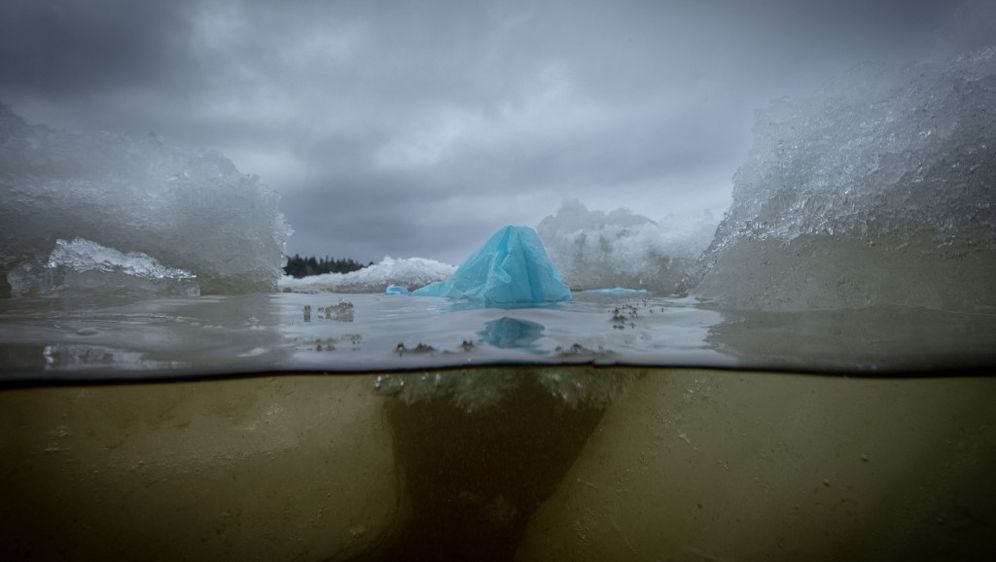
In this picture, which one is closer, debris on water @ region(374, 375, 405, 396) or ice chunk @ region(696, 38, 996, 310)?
debris on water @ region(374, 375, 405, 396)

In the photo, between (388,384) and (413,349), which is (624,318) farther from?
(388,384)

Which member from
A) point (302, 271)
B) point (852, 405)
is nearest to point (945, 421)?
point (852, 405)

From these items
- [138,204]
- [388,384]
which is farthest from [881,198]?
[138,204]

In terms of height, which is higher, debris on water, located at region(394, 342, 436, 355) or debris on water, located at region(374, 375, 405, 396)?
debris on water, located at region(394, 342, 436, 355)

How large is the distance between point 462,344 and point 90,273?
487cm

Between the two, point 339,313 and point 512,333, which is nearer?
point 512,333

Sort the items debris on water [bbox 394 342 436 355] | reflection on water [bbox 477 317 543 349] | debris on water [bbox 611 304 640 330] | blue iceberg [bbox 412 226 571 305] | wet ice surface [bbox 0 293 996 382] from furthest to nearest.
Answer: blue iceberg [bbox 412 226 571 305], debris on water [bbox 611 304 640 330], reflection on water [bbox 477 317 543 349], debris on water [bbox 394 342 436 355], wet ice surface [bbox 0 293 996 382]

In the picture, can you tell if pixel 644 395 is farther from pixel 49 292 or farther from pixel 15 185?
pixel 15 185

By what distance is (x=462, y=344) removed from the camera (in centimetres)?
321

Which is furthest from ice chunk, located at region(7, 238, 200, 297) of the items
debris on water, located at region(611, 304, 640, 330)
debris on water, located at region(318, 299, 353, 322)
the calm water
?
debris on water, located at region(611, 304, 640, 330)

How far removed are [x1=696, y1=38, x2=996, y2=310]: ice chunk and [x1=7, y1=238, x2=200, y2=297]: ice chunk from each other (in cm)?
718

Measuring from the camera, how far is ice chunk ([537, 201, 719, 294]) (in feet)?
32.7

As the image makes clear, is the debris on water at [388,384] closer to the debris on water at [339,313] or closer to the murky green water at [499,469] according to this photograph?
the murky green water at [499,469]

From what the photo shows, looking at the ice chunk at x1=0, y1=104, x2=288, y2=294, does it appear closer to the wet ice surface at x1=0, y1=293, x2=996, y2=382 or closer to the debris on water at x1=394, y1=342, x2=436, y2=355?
the wet ice surface at x1=0, y1=293, x2=996, y2=382
